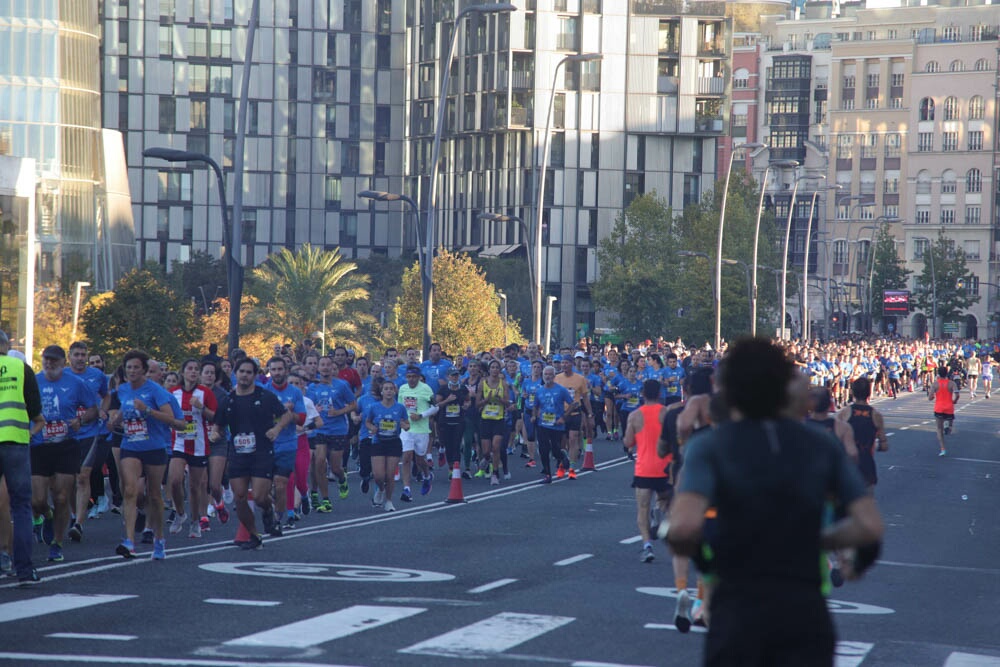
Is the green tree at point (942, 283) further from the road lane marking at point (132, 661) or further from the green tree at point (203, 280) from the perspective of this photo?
the road lane marking at point (132, 661)

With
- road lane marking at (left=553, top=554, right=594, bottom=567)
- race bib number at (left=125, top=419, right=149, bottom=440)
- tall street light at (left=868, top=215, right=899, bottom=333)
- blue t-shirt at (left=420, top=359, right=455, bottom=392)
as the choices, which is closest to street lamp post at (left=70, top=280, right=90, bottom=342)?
blue t-shirt at (left=420, top=359, right=455, bottom=392)

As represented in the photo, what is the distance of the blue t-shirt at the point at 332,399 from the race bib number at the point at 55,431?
595 cm

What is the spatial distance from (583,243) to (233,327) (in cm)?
6802

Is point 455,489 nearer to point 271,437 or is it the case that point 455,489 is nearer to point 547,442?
point 547,442

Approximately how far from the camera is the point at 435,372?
2478 cm

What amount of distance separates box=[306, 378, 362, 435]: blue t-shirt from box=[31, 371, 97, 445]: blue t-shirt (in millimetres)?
5741

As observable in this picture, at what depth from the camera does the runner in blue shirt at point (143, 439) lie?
13219 millimetres

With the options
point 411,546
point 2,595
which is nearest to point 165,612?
point 2,595

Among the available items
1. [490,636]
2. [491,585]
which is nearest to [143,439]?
[491,585]

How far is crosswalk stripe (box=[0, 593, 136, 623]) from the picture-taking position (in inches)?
394

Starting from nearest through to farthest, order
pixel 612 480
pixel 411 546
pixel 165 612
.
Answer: pixel 165 612 → pixel 411 546 → pixel 612 480

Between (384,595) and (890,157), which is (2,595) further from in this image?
(890,157)

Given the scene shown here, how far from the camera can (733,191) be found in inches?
2975

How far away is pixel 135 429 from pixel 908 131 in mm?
145773
